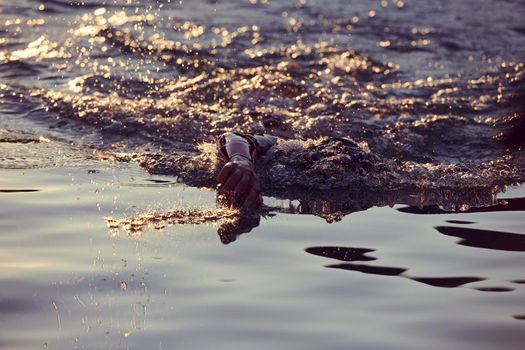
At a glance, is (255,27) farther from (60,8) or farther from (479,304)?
(479,304)

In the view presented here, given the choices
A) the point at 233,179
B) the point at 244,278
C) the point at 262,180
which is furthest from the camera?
the point at 262,180

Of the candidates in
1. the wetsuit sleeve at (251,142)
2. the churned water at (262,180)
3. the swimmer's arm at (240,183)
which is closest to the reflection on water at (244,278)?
the churned water at (262,180)

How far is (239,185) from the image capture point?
5.71 meters

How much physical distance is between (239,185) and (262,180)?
0.94 m

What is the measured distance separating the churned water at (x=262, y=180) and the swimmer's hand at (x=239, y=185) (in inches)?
6.4

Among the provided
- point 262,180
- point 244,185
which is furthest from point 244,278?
point 262,180

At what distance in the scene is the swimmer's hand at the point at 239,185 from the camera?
571cm

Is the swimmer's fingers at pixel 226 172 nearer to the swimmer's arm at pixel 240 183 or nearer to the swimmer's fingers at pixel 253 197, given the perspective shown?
the swimmer's arm at pixel 240 183

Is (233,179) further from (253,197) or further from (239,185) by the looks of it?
(253,197)

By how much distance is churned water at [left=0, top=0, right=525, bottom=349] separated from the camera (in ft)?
13.4

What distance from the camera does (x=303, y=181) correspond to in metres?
6.63

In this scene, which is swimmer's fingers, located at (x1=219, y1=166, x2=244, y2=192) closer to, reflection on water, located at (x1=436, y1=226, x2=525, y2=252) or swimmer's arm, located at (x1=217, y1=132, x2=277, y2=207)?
swimmer's arm, located at (x1=217, y1=132, x2=277, y2=207)

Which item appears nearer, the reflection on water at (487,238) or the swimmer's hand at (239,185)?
the reflection on water at (487,238)

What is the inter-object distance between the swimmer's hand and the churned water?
162 mm
